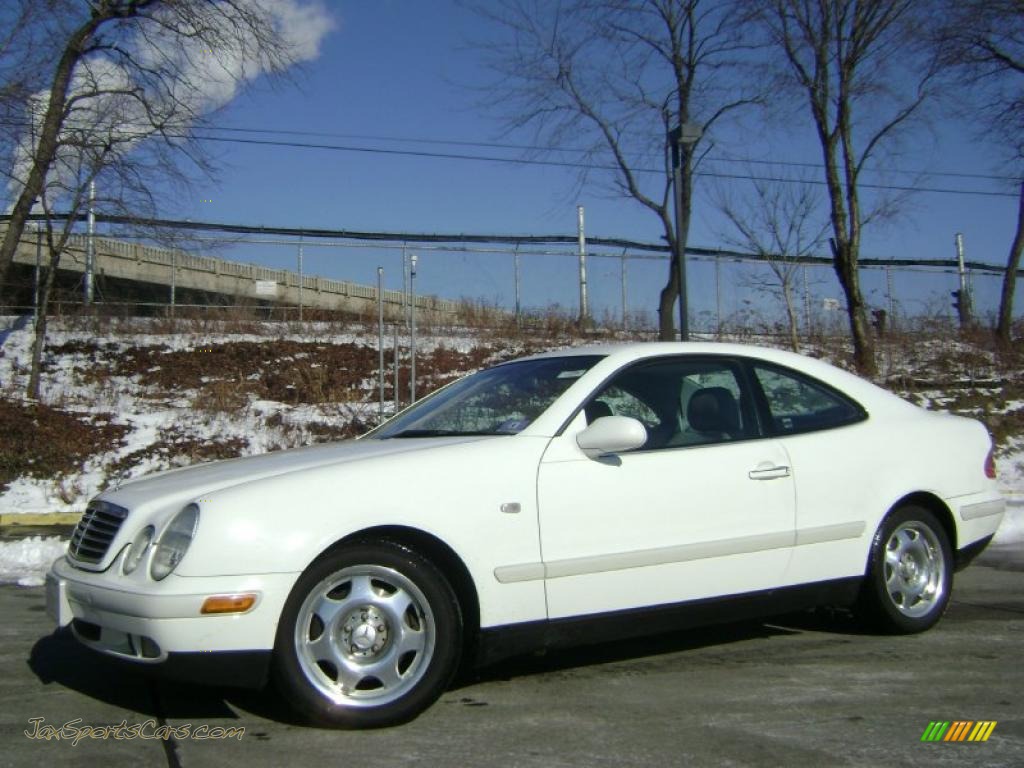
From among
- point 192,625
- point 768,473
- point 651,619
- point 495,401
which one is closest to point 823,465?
point 768,473

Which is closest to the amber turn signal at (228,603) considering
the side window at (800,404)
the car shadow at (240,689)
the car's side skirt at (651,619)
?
the car shadow at (240,689)

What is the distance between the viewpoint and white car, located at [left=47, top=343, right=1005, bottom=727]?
364 cm

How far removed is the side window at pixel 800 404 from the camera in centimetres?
498

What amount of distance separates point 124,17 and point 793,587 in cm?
1491

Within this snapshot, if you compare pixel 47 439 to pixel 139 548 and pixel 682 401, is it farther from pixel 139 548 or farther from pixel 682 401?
pixel 682 401

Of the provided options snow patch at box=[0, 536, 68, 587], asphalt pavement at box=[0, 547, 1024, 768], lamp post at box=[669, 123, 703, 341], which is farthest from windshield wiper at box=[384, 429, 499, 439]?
lamp post at box=[669, 123, 703, 341]

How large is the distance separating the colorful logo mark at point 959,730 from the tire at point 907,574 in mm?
1198

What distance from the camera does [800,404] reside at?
16.8 feet

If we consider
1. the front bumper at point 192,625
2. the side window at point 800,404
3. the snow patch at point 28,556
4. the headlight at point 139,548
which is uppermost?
the side window at point 800,404

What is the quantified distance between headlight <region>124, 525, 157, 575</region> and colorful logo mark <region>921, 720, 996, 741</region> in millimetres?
2974

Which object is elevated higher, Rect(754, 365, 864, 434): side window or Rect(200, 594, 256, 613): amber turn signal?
Rect(754, 365, 864, 434): side window

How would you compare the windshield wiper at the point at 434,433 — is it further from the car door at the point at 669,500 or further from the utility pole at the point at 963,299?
the utility pole at the point at 963,299

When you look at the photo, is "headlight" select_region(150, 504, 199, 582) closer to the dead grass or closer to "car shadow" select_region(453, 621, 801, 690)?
"car shadow" select_region(453, 621, 801, 690)

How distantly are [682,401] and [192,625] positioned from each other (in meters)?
2.50
